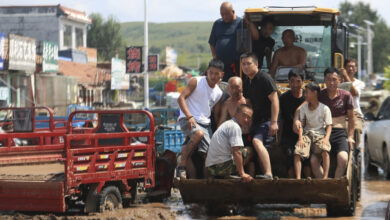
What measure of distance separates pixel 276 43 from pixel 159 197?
3.25 metres

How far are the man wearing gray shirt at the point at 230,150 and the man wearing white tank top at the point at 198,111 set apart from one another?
44cm

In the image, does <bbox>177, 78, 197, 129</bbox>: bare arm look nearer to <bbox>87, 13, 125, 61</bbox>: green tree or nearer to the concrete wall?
the concrete wall

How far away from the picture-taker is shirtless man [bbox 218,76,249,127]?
9516 millimetres

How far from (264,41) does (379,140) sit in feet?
14.5

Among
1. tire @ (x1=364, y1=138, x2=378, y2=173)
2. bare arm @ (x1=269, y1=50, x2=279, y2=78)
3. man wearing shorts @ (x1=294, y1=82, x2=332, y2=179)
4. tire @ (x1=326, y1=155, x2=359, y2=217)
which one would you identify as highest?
bare arm @ (x1=269, y1=50, x2=279, y2=78)

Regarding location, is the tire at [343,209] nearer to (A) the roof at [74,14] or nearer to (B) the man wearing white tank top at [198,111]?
(B) the man wearing white tank top at [198,111]

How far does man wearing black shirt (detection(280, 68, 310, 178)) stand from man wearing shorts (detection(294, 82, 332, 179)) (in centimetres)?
24

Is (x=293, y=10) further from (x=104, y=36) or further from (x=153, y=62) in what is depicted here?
(x=104, y=36)

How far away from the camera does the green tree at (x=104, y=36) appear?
123250mm

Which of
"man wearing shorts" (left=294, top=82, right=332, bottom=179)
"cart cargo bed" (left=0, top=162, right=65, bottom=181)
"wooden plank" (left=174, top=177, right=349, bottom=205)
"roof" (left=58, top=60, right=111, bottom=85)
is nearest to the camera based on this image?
"wooden plank" (left=174, top=177, right=349, bottom=205)

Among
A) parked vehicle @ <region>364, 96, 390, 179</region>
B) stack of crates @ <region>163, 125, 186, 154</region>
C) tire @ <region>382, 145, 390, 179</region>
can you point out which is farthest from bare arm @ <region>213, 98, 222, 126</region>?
stack of crates @ <region>163, 125, 186, 154</region>

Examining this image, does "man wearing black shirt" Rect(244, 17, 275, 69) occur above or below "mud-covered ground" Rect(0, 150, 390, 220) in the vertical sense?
above

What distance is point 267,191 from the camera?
9.25m

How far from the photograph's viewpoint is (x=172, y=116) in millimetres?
24578
